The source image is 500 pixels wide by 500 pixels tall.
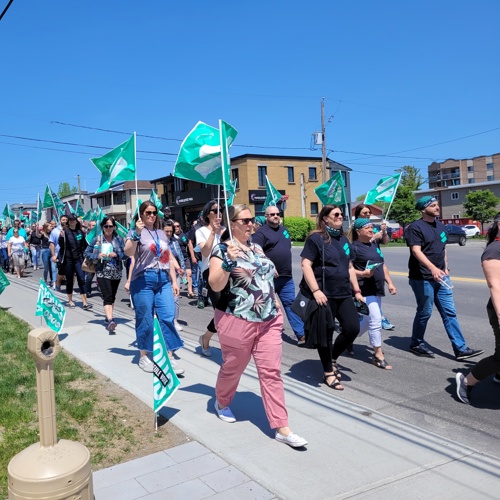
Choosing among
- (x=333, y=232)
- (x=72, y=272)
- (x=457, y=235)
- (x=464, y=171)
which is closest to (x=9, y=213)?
(x=72, y=272)

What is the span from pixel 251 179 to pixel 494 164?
234ft

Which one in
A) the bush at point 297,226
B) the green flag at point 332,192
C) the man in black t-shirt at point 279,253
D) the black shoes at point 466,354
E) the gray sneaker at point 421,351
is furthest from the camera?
the bush at point 297,226

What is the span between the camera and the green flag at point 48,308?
6.86 meters

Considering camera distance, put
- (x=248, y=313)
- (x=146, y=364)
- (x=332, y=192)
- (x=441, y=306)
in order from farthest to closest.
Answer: (x=332, y=192) < (x=441, y=306) < (x=146, y=364) < (x=248, y=313)

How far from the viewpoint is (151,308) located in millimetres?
5750

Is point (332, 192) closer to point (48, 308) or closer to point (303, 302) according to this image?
point (303, 302)

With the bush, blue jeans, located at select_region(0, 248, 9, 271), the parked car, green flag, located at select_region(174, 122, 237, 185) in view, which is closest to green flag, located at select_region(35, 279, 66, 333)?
green flag, located at select_region(174, 122, 237, 185)

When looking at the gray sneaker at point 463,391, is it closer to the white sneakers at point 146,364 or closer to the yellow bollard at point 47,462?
the white sneakers at point 146,364

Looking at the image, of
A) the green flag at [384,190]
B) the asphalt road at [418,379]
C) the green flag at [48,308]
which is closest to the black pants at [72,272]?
the asphalt road at [418,379]

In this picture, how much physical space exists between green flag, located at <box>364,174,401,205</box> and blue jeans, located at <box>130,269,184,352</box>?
539cm

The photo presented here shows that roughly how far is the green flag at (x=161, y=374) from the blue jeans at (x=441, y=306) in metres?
3.36

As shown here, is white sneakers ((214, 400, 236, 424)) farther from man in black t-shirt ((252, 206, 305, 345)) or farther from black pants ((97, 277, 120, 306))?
black pants ((97, 277, 120, 306))

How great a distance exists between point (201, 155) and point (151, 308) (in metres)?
1.76

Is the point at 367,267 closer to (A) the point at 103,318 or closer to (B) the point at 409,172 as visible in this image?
(A) the point at 103,318
